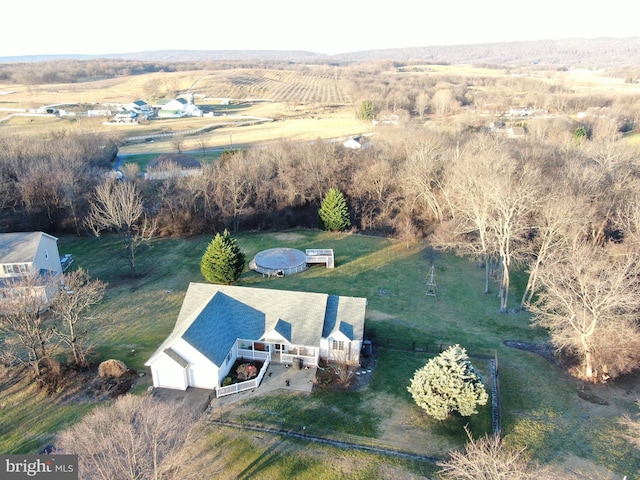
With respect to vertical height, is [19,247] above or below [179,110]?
below

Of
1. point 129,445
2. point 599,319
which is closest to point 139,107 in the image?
point 129,445

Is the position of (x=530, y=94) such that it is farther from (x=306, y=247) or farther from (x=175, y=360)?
(x=175, y=360)

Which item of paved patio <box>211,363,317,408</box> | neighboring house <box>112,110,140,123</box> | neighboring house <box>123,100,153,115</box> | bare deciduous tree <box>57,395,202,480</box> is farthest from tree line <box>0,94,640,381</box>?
neighboring house <box>123,100,153,115</box>

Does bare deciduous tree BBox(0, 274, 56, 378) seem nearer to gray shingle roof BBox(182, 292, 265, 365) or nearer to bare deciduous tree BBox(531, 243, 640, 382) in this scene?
gray shingle roof BBox(182, 292, 265, 365)

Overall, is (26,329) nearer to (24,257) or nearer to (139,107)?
(24,257)

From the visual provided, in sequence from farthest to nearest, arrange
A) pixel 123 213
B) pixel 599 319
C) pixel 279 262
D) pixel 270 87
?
pixel 270 87
pixel 279 262
pixel 123 213
pixel 599 319

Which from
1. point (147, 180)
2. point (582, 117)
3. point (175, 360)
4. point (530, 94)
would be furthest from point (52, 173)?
point (530, 94)
